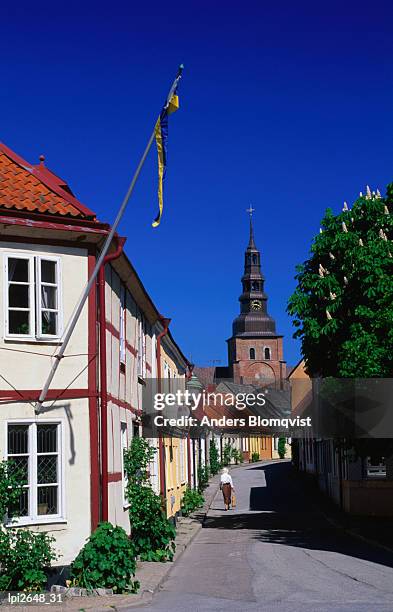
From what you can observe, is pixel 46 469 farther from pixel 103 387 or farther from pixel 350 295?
pixel 350 295

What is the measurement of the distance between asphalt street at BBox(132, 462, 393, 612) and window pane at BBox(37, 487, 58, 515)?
212 centimetres

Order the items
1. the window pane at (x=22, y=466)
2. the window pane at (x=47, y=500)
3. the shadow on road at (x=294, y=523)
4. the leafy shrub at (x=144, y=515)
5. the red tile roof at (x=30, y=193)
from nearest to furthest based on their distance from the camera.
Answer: the window pane at (x=22, y=466) < the window pane at (x=47, y=500) < the red tile roof at (x=30, y=193) < the leafy shrub at (x=144, y=515) < the shadow on road at (x=294, y=523)

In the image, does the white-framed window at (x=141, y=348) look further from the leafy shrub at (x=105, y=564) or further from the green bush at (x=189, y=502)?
the green bush at (x=189, y=502)

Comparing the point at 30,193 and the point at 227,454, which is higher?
the point at 30,193

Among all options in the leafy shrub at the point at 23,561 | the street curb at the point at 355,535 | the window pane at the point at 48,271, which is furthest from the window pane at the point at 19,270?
the street curb at the point at 355,535

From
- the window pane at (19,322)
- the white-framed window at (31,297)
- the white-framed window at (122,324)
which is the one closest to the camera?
the white-framed window at (31,297)

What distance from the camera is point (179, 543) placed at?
21312 mm

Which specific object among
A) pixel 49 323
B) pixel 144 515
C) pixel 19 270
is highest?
pixel 19 270

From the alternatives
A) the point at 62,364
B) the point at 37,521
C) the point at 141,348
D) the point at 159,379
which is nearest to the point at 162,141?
the point at 62,364

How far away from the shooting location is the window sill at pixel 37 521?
1329 cm

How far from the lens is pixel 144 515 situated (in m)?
17.3

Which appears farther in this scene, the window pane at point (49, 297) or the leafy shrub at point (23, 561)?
the window pane at point (49, 297)

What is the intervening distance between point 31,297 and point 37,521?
343 cm

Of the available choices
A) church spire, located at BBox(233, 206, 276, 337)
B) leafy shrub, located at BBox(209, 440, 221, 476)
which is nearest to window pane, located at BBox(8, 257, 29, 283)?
leafy shrub, located at BBox(209, 440, 221, 476)
